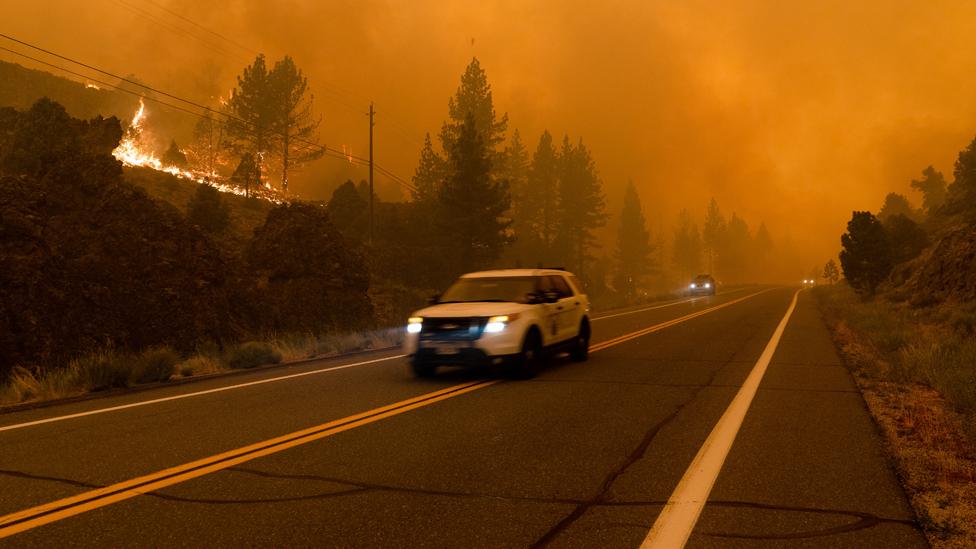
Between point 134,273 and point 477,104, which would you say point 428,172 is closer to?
point 477,104

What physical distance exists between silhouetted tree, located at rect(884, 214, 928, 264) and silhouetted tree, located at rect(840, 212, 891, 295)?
4.18m

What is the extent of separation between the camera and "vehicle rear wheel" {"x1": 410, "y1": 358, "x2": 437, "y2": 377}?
10016 mm

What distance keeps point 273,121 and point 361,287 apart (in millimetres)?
46206

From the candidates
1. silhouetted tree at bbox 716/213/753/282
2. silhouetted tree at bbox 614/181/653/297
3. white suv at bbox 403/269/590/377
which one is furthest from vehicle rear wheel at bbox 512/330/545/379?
silhouetted tree at bbox 716/213/753/282

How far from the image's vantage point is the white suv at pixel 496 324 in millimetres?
9727

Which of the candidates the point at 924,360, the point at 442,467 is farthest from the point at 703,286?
the point at 442,467

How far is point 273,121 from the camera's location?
2464 inches

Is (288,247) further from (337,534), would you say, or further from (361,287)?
(337,534)

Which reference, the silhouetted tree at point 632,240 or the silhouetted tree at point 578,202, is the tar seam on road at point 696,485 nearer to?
the silhouetted tree at point 578,202

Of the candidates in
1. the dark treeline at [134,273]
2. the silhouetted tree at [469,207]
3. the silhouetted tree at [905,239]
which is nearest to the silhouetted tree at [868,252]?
the silhouetted tree at [905,239]

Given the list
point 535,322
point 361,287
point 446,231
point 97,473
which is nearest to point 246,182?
point 446,231

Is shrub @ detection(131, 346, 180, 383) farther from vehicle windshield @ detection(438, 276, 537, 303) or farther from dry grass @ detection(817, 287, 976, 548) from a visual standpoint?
dry grass @ detection(817, 287, 976, 548)

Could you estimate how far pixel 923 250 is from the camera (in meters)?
38.5

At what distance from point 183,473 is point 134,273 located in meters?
11.8
